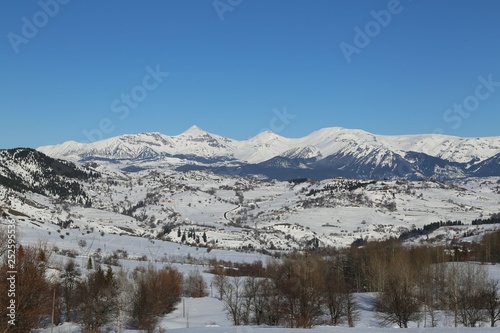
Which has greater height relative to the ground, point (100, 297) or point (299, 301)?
point (299, 301)

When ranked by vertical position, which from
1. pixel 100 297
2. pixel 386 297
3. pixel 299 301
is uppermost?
pixel 299 301

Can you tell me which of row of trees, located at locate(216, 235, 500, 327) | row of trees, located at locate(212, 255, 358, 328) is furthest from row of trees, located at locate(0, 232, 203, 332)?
row of trees, located at locate(212, 255, 358, 328)

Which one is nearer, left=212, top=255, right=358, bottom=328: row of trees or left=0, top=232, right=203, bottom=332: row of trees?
left=0, top=232, right=203, bottom=332: row of trees

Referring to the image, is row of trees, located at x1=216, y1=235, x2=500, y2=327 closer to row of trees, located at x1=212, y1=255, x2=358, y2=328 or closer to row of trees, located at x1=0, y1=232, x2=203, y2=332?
row of trees, located at x1=212, y1=255, x2=358, y2=328

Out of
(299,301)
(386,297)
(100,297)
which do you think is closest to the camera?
(299,301)

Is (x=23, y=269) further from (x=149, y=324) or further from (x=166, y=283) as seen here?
(x=166, y=283)

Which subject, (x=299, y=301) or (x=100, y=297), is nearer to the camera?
(x=299, y=301)

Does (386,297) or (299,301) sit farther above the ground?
(299,301)

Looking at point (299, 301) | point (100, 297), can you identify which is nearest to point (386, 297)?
point (299, 301)

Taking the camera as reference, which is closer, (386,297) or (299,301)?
(299,301)

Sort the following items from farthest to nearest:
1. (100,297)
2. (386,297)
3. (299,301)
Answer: (100,297)
(386,297)
(299,301)

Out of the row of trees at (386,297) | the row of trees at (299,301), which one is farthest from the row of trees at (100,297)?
the row of trees at (299,301)

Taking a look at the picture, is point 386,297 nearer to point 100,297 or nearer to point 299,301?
point 299,301

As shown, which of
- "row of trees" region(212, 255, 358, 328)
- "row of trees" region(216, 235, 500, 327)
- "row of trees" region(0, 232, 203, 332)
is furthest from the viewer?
"row of trees" region(212, 255, 358, 328)
